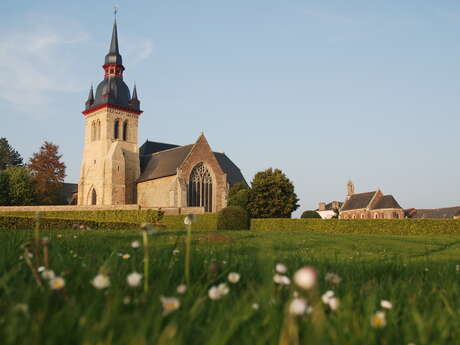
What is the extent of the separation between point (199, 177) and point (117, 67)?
64.7ft

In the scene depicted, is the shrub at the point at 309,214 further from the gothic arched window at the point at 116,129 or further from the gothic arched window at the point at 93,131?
the gothic arched window at the point at 93,131

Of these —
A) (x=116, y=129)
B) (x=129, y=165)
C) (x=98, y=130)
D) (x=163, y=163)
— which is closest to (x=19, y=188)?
(x=98, y=130)

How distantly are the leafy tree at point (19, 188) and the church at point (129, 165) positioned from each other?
658 cm

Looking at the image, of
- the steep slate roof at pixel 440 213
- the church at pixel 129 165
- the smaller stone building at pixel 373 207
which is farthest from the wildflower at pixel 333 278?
the steep slate roof at pixel 440 213

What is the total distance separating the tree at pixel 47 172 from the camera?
52906 mm

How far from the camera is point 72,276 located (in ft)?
8.65

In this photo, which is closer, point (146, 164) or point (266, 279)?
point (266, 279)

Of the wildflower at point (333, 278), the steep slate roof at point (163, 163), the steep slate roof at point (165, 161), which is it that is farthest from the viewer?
the steep slate roof at point (165, 161)

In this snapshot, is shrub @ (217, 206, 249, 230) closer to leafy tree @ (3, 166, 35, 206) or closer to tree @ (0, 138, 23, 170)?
leafy tree @ (3, 166, 35, 206)

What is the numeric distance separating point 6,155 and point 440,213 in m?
81.2

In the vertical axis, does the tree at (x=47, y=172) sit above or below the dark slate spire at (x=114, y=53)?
below

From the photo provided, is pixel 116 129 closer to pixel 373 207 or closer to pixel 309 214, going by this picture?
pixel 309 214

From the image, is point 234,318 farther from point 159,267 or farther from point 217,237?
point 217,237

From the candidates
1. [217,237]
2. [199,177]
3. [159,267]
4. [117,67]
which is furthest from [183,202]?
[159,267]
